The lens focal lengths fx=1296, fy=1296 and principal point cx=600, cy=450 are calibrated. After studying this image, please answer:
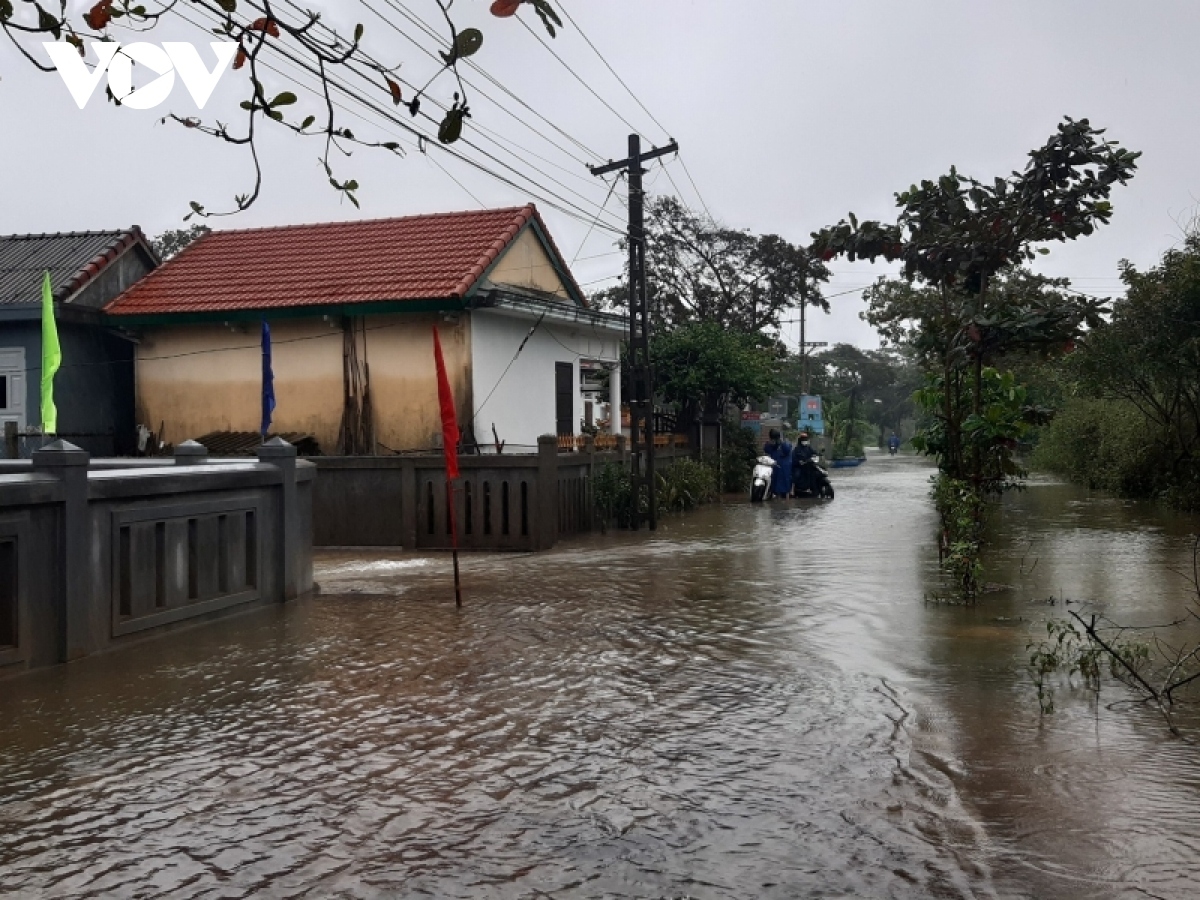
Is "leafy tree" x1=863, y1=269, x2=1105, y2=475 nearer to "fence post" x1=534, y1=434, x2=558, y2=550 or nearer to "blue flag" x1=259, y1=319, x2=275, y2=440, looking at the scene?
"fence post" x1=534, y1=434, x2=558, y2=550

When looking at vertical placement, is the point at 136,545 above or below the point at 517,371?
below

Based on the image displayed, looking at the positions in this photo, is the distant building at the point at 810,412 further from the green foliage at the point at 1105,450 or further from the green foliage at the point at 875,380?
the green foliage at the point at 875,380

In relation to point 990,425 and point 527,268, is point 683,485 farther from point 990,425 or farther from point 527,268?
point 990,425

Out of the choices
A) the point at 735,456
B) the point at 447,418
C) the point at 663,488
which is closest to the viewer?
the point at 447,418

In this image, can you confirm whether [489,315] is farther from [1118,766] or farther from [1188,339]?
[1118,766]

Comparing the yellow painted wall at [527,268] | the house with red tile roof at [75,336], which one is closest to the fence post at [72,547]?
the house with red tile roof at [75,336]

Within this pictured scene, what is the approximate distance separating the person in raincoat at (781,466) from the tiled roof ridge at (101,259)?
15.2 meters

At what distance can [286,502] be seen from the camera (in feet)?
41.4

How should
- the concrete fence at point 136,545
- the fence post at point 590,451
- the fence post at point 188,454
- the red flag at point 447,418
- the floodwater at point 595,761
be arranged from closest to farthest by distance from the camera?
the floodwater at point 595,761 → the concrete fence at point 136,545 → the red flag at point 447,418 → the fence post at point 188,454 → the fence post at point 590,451

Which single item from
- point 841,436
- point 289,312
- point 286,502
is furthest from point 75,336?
point 841,436

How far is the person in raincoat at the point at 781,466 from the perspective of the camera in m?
31.8

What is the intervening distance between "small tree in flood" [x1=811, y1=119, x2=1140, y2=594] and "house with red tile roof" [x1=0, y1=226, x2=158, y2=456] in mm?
12976

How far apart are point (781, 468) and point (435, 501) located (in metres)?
14.8

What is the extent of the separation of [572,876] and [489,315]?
56.2ft
